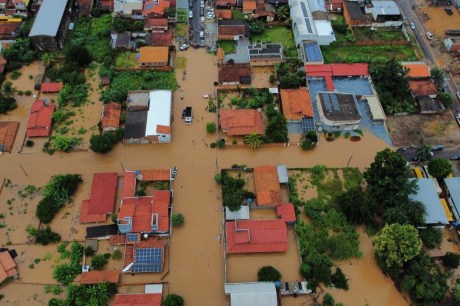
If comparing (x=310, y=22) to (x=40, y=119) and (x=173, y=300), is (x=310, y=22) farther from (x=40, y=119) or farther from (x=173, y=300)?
(x=173, y=300)

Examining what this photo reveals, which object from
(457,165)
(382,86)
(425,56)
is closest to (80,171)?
(382,86)

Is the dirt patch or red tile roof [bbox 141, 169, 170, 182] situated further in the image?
the dirt patch

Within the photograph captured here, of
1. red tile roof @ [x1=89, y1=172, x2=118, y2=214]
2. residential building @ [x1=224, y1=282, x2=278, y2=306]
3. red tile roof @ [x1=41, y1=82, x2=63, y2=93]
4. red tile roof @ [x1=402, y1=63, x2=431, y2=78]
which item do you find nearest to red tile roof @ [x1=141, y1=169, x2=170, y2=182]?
red tile roof @ [x1=89, y1=172, x2=118, y2=214]

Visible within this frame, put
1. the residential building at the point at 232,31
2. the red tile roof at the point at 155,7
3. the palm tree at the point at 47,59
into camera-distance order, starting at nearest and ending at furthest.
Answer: the palm tree at the point at 47,59
the residential building at the point at 232,31
the red tile roof at the point at 155,7

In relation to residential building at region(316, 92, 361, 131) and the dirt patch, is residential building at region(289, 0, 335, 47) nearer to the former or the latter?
residential building at region(316, 92, 361, 131)

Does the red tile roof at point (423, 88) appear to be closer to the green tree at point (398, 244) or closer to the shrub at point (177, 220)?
the green tree at point (398, 244)

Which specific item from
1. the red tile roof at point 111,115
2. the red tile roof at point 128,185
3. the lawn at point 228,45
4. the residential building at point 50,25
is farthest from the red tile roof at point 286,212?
the residential building at point 50,25

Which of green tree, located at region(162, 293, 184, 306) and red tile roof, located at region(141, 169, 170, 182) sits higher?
red tile roof, located at region(141, 169, 170, 182)
